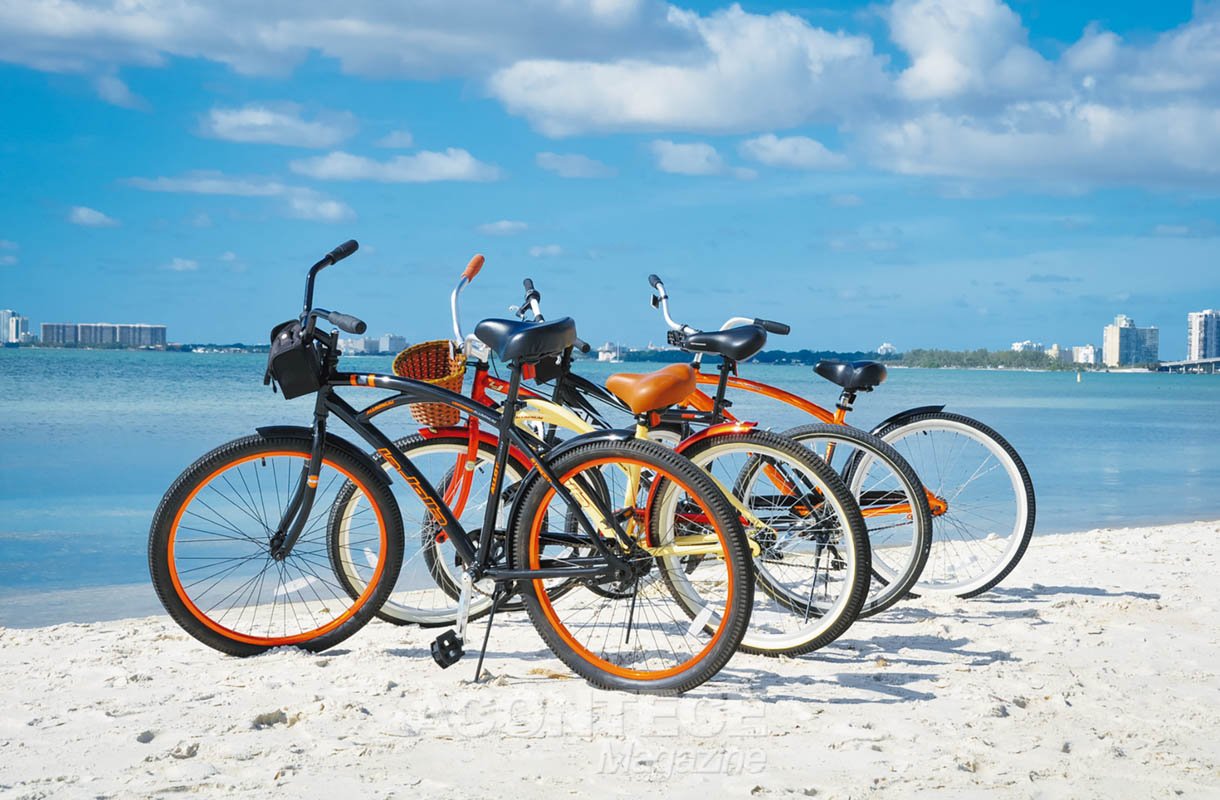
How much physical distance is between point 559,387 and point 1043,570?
9.49 ft

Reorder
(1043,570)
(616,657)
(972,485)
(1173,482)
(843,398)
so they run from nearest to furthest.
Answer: (616,657) → (843,398) → (1043,570) → (972,485) → (1173,482)

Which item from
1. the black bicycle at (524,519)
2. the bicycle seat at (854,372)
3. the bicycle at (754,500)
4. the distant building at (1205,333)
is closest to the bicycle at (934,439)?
the bicycle seat at (854,372)

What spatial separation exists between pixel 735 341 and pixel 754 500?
22.4 inches

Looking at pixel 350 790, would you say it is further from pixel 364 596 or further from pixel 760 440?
pixel 760 440

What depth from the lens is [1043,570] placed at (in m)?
5.82

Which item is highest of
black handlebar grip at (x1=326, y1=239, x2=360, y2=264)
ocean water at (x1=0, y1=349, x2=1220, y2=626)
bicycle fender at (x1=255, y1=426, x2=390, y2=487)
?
black handlebar grip at (x1=326, y1=239, x2=360, y2=264)

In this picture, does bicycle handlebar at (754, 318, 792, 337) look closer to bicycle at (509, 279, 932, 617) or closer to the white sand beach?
bicycle at (509, 279, 932, 617)

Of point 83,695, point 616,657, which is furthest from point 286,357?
point 616,657

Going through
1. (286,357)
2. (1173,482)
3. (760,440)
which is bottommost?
(1173,482)

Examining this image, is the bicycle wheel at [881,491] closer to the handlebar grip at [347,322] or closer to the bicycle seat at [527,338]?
→ the bicycle seat at [527,338]

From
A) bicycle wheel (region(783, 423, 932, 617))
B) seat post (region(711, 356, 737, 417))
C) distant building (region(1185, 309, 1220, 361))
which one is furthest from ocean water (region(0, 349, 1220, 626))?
distant building (region(1185, 309, 1220, 361))

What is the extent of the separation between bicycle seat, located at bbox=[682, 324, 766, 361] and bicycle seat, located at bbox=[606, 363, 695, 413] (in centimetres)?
59

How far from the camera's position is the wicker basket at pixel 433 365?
3.91 metres

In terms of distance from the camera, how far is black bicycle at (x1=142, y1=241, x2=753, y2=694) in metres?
3.42
